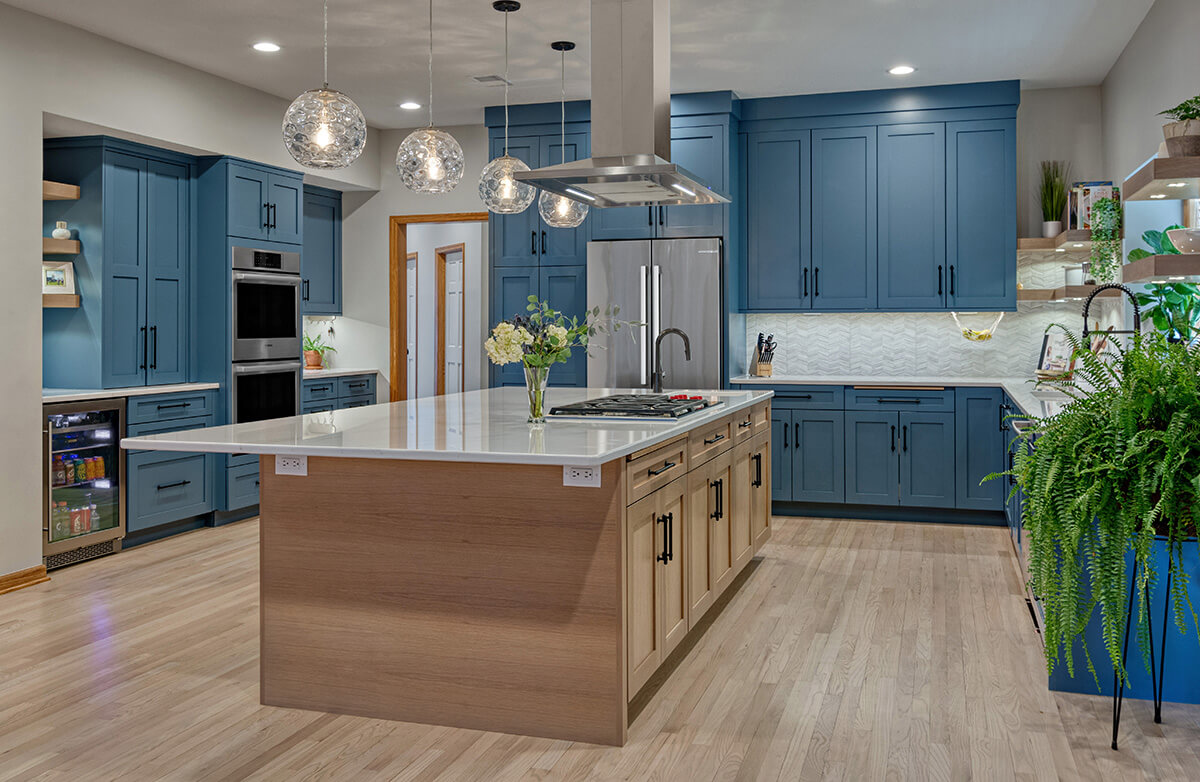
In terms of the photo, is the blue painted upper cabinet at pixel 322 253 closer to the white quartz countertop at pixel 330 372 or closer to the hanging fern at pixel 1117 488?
the white quartz countertop at pixel 330 372

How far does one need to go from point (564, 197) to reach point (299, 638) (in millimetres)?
2373

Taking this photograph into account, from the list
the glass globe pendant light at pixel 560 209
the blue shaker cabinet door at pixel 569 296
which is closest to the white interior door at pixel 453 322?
the blue shaker cabinet door at pixel 569 296

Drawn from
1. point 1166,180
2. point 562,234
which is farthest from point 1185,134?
point 562,234

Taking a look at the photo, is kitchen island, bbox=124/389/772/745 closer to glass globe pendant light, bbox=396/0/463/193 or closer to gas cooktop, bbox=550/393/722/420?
gas cooktop, bbox=550/393/722/420

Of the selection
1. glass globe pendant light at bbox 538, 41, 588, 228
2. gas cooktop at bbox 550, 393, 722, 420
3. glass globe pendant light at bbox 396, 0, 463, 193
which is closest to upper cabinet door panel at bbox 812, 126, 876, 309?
glass globe pendant light at bbox 538, 41, 588, 228

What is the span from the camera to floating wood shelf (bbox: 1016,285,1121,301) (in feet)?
19.2

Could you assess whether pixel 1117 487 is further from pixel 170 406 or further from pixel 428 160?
pixel 170 406

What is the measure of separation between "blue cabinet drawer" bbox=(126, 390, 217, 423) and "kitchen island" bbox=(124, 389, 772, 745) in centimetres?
255

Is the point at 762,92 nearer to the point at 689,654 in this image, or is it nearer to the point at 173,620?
the point at 689,654

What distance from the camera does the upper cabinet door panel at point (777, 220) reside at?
6758 mm

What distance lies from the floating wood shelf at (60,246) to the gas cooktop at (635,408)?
10.1 ft

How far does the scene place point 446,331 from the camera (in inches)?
376

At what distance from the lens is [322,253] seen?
779 centimetres

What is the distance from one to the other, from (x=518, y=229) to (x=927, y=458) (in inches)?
124
